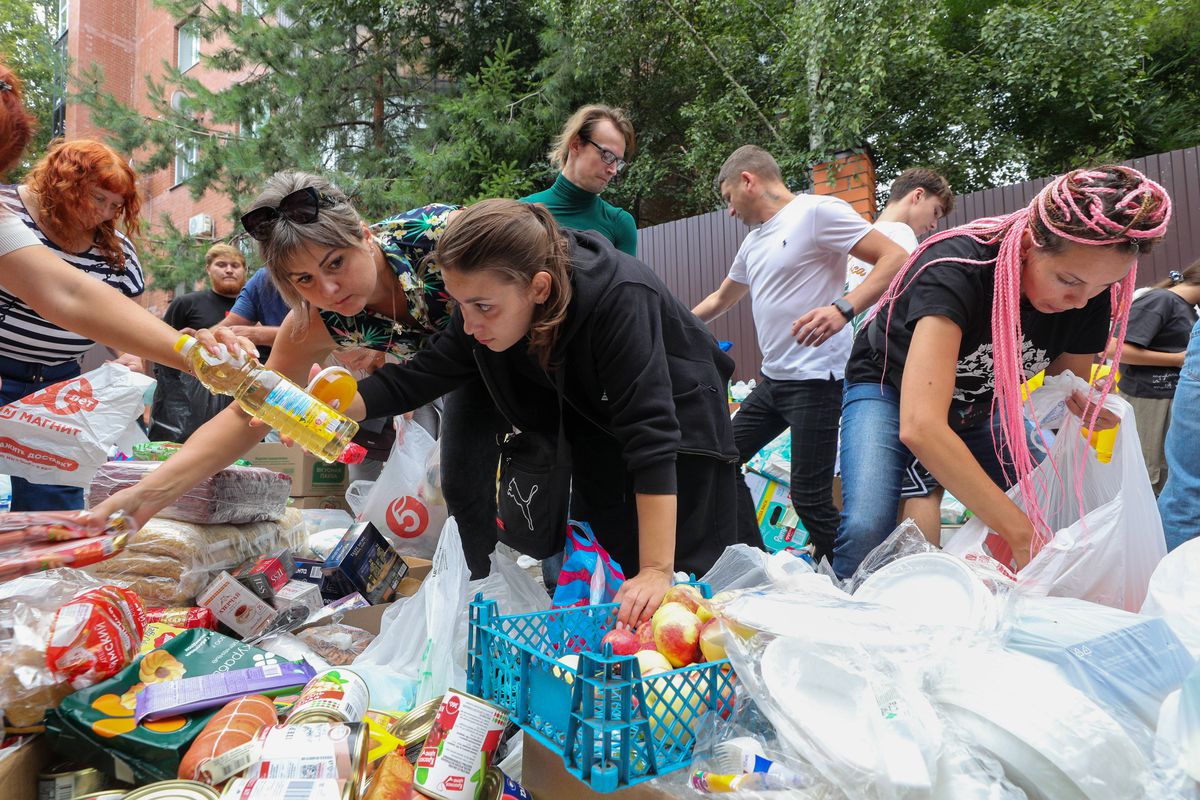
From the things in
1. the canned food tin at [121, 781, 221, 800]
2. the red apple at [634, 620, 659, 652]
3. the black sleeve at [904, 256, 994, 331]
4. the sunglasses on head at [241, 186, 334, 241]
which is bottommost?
the canned food tin at [121, 781, 221, 800]

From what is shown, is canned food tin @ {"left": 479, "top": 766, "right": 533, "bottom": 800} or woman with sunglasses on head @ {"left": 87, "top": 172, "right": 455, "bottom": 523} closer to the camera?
canned food tin @ {"left": 479, "top": 766, "right": 533, "bottom": 800}

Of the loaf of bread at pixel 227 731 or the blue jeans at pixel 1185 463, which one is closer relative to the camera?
the loaf of bread at pixel 227 731

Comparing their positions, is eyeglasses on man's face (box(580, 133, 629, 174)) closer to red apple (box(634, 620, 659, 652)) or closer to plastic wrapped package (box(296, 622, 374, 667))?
plastic wrapped package (box(296, 622, 374, 667))

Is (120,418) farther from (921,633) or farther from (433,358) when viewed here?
(921,633)

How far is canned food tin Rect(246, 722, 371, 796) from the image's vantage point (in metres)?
0.99

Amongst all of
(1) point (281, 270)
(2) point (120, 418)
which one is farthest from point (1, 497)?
(1) point (281, 270)

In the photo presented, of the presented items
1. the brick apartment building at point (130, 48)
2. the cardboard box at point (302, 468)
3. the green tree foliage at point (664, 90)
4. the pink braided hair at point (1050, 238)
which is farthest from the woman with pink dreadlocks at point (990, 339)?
the brick apartment building at point (130, 48)

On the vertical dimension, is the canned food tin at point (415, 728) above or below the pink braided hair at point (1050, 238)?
below

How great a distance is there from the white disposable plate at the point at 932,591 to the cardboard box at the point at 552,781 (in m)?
0.51

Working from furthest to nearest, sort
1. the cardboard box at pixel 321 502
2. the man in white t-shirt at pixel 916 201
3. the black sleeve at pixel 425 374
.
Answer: the cardboard box at pixel 321 502, the man in white t-shirt at pixel 916 201, the black sleeve at pixel 425 374

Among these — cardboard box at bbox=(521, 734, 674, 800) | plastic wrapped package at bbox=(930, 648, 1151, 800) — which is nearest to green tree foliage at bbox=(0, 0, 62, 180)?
cardboard box at bbox=(521, 734, 674, 800)

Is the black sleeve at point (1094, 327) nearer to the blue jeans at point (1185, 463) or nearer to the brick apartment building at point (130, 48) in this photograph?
the blue jeans at point (1185, 463)

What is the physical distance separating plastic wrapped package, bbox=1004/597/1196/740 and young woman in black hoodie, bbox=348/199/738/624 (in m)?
0.64

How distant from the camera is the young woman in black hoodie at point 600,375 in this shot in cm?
160
